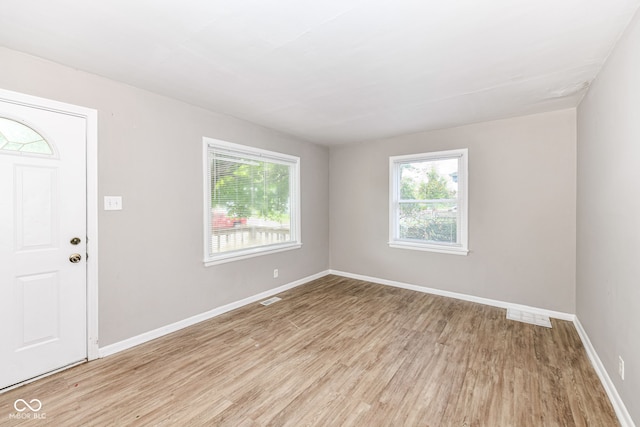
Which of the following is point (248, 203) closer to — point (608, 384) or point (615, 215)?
point (615, 215)

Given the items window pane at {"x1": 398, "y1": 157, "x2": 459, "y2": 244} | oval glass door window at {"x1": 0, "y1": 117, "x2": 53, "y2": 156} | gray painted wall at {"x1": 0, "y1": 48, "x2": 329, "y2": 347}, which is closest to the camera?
oval glass door window at {"x1": 0, "y1": 117, "x2": 53, "y2": 156}

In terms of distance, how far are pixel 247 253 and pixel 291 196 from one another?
1272mm

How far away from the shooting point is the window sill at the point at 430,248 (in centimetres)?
383

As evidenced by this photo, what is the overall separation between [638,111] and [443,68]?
1.21 metres

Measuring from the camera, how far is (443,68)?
2.21m

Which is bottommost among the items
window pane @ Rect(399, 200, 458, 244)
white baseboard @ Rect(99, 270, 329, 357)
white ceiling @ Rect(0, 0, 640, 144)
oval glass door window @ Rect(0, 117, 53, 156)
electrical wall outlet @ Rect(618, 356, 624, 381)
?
white baseboard @ Rect(99, 270, 329, 357)

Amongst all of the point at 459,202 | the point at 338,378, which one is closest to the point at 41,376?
the point at 338,378

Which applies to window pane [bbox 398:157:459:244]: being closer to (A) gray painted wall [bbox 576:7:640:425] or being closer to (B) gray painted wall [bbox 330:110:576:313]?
(B) gray painted wall [bbox 330:110:576:313]

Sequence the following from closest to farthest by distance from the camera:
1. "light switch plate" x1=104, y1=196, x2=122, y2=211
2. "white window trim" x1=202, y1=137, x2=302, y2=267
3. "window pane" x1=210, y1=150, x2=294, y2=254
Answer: "light switch plate" x1=104, y1=196, x2=122, y2=211
"white window trim" x1=202, y1=137, x2=302, y2=267
"window pane" x1=210, y1=150, x2=294, y2=254

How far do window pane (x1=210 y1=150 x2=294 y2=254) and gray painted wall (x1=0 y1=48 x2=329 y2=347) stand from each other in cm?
25

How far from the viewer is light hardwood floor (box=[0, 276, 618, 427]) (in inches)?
68.6

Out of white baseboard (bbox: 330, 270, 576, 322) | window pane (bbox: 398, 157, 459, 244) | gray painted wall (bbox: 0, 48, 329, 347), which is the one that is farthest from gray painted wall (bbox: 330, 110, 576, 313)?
gray painted wall (bbox: 0, 48, 329, 347)

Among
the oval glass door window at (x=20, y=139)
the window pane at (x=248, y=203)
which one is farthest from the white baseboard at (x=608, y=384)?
the oval glass door window at (x=20, y=139)

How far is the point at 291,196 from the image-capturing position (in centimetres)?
448
